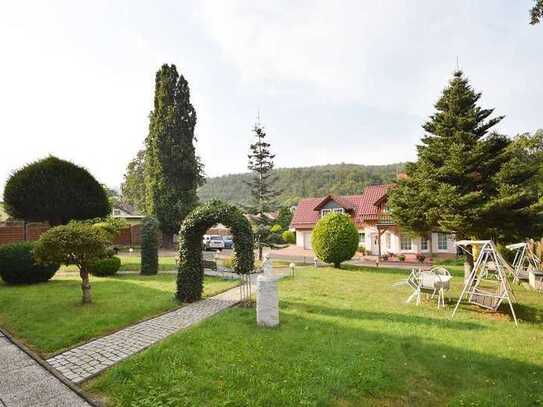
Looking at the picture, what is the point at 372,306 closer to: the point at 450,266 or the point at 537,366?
the point at 537,366

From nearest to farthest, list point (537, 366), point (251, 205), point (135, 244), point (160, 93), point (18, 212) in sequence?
point (537, 366) → point (18, 212) → point (251, 205) → point (160, 93) → point (135, 244)

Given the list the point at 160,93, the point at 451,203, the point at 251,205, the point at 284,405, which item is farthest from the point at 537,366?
the point at 160,93

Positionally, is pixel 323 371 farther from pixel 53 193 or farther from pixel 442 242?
pixel 53 193

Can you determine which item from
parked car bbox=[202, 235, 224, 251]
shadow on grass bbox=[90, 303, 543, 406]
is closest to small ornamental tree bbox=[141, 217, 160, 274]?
shadow on grass bbox=[90, 303, 543, 406]

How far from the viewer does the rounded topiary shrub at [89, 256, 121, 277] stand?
16750mm

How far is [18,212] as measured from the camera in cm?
2445

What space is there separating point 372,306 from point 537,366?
500 centimetres

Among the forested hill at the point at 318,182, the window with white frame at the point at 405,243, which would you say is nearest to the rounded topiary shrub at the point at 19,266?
the window with white frame at the point at 405,243

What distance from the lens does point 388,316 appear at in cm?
973

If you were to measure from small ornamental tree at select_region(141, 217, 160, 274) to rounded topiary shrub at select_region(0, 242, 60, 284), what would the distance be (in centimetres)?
464

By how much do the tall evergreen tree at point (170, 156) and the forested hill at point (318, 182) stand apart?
126ft

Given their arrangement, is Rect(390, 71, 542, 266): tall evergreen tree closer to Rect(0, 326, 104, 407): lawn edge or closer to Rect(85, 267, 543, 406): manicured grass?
Rect(85, 267, 543, 406): manicured grass

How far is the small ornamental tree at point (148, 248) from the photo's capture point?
17.9m

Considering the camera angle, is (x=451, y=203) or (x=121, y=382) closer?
(x=121, y=382)
